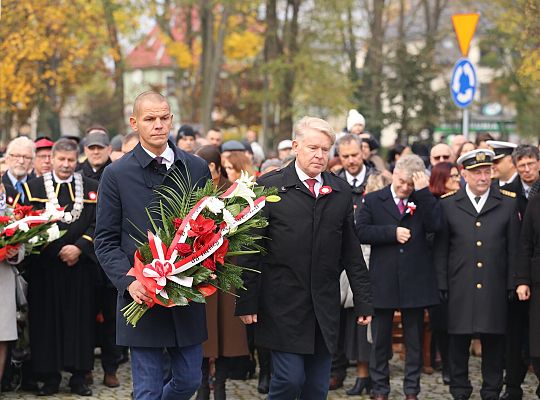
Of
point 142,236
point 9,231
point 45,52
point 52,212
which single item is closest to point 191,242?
point 142,236

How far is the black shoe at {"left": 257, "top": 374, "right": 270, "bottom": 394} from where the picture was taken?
10.5 metres

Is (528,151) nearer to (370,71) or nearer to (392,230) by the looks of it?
(392,230)

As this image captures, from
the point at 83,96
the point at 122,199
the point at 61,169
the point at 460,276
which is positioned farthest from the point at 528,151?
the point at 83,96

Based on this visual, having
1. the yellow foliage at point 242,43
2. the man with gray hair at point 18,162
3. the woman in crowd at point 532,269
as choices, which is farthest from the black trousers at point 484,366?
the yellow foliage at point 242,43

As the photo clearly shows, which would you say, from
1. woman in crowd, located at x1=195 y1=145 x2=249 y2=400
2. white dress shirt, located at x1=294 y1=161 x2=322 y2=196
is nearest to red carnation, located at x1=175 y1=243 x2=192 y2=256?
Answer: white dress shirt, located at x1=294 y1=161 x2=322 y2=196

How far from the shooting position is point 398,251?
1003cm

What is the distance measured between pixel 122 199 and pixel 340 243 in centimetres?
159

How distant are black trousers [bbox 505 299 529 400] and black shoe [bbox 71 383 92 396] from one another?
3.87 metres

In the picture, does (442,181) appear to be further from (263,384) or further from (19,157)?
(19,157)

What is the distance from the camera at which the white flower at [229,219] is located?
657 cm

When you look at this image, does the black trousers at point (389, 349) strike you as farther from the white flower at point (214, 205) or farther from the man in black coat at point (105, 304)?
the white flower at point (214, 205)

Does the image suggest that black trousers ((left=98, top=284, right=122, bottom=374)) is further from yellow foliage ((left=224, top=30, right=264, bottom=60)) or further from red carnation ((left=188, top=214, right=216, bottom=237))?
yellow foliage ((left=224, top=30, right=264, bottom=60))

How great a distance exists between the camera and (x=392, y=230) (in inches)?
388

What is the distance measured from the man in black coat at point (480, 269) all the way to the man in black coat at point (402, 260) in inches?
7.5
